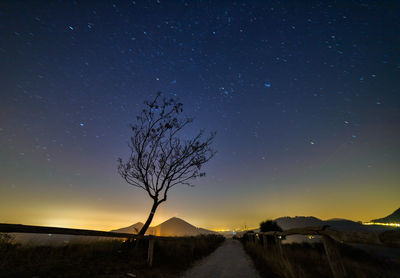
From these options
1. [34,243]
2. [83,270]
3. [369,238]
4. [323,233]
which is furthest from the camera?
[34,243]

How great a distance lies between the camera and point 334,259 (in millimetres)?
3055

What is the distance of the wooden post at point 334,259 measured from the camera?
296cm

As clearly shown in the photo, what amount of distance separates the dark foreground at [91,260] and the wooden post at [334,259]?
4.77 m

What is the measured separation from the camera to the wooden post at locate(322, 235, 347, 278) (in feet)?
9.73

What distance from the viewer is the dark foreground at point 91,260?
4.58m

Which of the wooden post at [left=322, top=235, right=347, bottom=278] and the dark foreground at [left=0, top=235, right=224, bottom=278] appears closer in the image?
the wooden post at [left=322, top=235, right=347, bottom=278]

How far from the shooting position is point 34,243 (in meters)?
6.33

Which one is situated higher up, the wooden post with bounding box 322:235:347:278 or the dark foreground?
the wooden post with bounding box 322:235:347:278

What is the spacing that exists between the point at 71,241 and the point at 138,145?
216 inches

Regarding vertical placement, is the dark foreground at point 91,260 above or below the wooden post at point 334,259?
below

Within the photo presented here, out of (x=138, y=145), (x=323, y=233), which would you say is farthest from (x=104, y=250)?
(x=323, y=233)

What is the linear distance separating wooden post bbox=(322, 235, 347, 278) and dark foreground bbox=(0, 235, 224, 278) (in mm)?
4768

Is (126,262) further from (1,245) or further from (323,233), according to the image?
(323,233)

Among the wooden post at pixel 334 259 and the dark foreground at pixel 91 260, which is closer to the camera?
the wooden post at pixel 334 259
